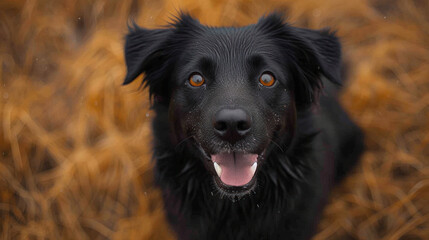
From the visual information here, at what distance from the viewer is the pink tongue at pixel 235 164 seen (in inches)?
80.2

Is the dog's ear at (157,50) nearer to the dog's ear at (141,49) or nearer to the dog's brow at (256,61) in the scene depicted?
the dog's ear at (141,49)

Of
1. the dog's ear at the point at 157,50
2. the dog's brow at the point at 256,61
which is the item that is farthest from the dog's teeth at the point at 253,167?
the dog's ear at the point at 157,50

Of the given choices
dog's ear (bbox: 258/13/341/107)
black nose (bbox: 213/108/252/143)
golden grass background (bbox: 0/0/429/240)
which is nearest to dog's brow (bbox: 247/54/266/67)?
dog's ear (bbox: 258/13/341/107)

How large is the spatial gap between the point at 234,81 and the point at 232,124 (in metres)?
0.29

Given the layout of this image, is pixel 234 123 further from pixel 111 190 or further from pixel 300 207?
pixel 111 190

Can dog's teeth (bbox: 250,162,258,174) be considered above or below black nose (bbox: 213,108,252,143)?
below

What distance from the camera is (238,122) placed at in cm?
180

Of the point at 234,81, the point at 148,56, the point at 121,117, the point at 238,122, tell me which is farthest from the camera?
the point at 121,117

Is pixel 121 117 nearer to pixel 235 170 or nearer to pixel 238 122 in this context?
pixel 235 170

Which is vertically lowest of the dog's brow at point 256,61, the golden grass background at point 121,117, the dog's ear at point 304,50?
the golden grass background at point 121,117

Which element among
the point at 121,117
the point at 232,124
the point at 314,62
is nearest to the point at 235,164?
the point at 232,124

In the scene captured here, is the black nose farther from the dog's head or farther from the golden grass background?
the golden grass background

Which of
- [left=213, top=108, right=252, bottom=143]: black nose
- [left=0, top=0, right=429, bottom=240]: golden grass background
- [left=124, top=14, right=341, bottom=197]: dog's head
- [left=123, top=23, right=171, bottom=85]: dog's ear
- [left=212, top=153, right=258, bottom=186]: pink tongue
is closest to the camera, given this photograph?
[left=213, top=108, right=252, bottom=143]: black nose

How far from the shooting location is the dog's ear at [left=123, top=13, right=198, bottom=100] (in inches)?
86.4
